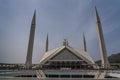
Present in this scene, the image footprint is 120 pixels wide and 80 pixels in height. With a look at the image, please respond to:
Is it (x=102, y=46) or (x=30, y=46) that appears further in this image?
(x=30, y=46)

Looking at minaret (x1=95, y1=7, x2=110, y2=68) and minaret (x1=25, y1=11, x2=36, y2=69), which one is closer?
minaret (x1=95, y1=7, x2=110, y2=68)

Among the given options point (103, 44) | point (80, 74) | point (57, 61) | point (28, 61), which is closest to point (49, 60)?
point (57, 61)

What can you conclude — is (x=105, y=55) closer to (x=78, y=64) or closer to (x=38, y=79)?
(x=78, y=64)

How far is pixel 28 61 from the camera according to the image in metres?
24.0

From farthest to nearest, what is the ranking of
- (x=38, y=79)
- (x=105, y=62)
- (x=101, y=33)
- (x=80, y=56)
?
(x=80, y=56) < (x=101, y=33) < (x=105, y=62) < (x=38, y=79)

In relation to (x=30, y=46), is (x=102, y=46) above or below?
below

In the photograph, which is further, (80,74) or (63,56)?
(63,56)

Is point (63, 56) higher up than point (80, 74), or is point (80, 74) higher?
point (63, 56)

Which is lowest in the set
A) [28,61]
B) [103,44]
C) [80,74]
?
[80,74]

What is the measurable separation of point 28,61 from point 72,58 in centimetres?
823

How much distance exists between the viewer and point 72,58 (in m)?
28.8

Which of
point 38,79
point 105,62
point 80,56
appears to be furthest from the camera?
point 80,56

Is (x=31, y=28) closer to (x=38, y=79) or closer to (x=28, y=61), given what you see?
(x=28, y=61)

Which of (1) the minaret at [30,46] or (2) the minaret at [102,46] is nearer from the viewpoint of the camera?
(2) the minaret at [102,46]
